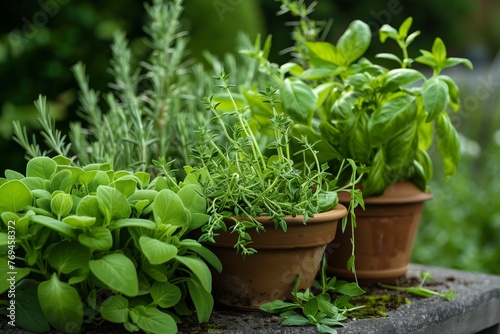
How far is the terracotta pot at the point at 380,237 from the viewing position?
1242mm

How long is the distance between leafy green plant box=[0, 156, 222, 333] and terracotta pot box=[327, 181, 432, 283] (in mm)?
338

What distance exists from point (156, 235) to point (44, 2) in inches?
101

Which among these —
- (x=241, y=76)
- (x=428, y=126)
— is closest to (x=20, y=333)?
(x=428, y=126)

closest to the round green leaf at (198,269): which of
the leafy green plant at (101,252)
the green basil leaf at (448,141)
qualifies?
the leafy green plant at (101,252)

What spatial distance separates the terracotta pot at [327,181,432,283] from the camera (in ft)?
4.08

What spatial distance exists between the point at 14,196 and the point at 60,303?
17cm

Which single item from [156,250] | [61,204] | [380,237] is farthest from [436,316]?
[61,204]

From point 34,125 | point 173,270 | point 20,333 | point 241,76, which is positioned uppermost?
point 241,76

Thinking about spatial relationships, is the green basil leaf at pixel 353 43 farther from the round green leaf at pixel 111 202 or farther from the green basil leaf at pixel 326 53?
the round green leaf at pixel 111 202

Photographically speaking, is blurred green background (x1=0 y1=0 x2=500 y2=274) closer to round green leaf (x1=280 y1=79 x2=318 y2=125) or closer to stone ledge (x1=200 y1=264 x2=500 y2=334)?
stone ledge (x1=200 y1=264 x2=500 y2=334)

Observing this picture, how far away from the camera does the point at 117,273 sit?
87cm

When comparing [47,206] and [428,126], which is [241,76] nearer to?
[428,126]

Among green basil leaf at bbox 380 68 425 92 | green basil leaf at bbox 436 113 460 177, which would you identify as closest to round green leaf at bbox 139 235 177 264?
green basil leaf at bbox 380 68 425 92

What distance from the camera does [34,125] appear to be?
293 centimetres
